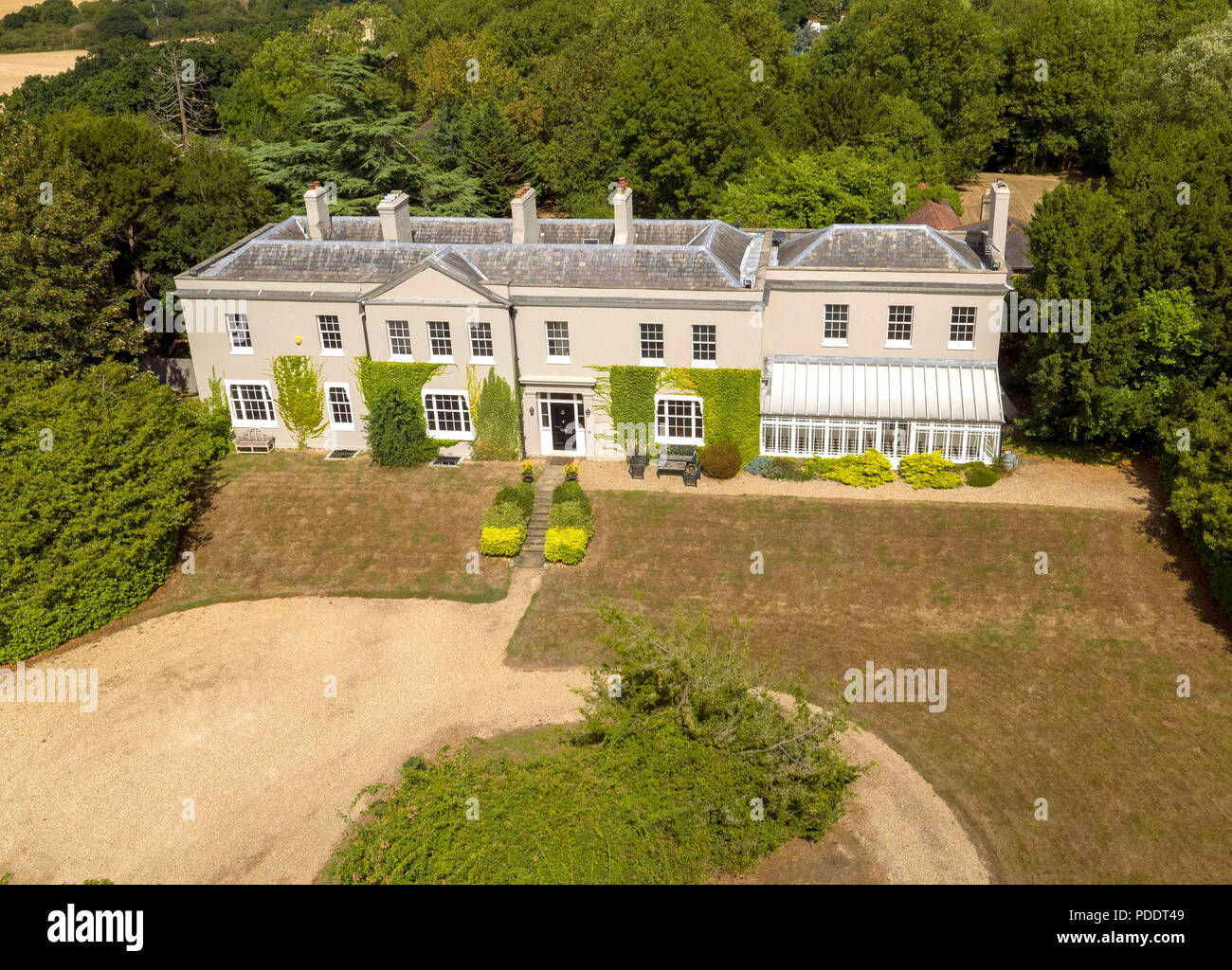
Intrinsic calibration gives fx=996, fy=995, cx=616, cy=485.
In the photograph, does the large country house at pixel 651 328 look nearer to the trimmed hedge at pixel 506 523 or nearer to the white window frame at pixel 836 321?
the white window frame at pixel 836 321

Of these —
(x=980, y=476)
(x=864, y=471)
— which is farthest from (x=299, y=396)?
(x=980, y=476)

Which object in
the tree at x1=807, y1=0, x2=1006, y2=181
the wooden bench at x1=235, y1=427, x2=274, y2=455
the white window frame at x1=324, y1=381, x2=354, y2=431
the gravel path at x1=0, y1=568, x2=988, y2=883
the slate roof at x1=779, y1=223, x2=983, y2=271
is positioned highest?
the tree at x1=807, y1=0, x2=1006, y2=181

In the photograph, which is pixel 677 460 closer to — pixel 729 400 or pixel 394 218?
pixel 729 400

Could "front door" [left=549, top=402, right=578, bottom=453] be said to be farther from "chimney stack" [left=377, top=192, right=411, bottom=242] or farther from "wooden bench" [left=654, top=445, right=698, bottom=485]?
"chimney stack" [left=377, top=192, right=411, bottom=242]

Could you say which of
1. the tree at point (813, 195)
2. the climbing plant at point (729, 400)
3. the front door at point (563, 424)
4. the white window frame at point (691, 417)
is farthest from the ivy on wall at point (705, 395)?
the tree at point (813, 195)

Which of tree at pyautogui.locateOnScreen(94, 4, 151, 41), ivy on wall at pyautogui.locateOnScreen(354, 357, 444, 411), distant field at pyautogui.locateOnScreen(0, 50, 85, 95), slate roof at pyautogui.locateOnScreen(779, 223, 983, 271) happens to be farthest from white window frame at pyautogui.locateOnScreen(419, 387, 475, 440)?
tree at pyautogui.locateOnScreen(94, 4, 151, 41)

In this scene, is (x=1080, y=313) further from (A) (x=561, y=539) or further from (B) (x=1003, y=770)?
(A) (x=561, y=539)
